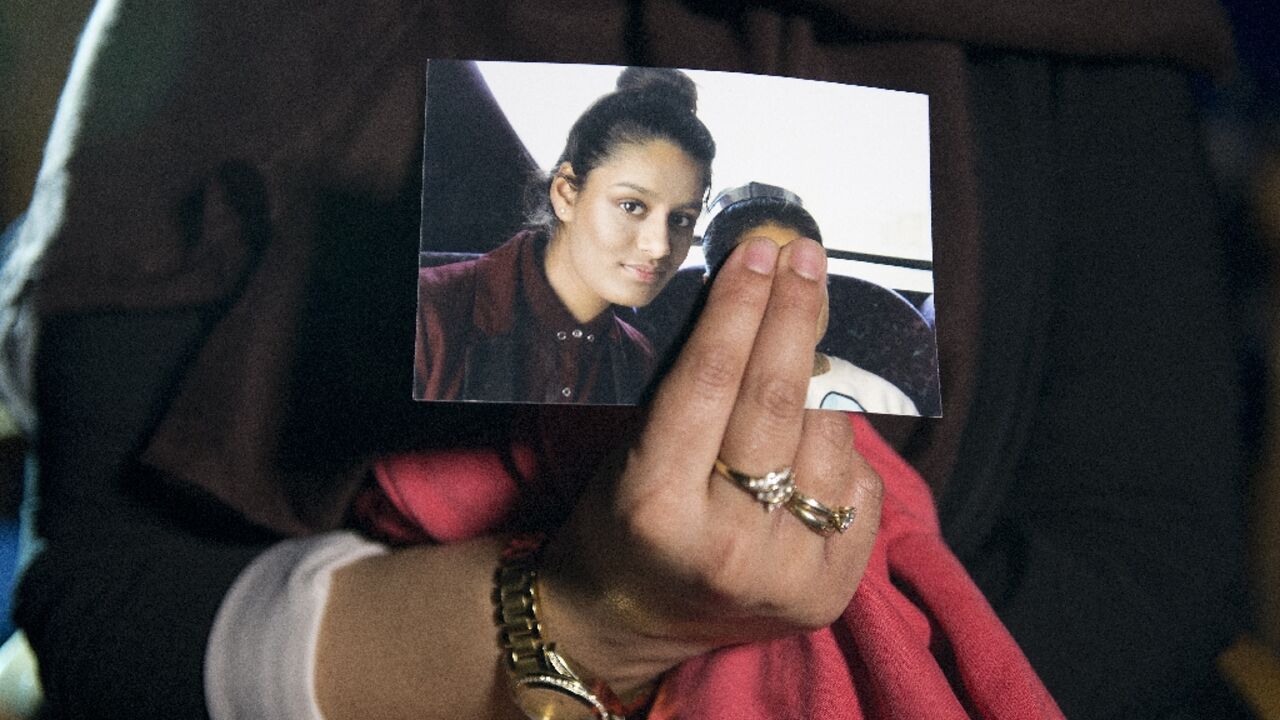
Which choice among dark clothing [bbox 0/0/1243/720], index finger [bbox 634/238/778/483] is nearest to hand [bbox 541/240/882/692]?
index finger [bbox 634/238/778/483]

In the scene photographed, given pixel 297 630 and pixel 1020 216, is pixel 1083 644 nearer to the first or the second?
pixel 1020 216

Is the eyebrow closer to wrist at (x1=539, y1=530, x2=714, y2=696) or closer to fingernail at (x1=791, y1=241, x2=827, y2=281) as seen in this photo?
fingernail at (x1=791, y1=241, x2=827, y2=281)

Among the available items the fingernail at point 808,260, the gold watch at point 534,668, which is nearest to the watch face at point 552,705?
the gold watch at point 534,668

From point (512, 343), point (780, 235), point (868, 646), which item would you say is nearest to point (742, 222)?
point (780, 235)

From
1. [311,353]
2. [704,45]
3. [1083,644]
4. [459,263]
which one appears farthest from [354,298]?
[1083,644]

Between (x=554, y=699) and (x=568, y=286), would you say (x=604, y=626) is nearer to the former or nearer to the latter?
(x=554, y=699)

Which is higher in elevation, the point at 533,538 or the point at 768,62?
the point at 768,62
